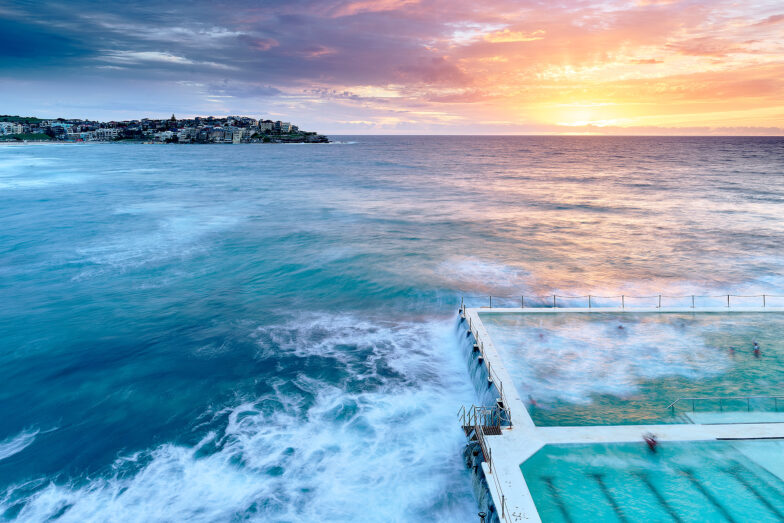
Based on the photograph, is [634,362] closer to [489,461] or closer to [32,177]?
[489,461]

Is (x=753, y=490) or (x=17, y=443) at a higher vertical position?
(x=753, y=490)

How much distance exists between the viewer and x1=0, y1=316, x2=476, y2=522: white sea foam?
38.0 feet

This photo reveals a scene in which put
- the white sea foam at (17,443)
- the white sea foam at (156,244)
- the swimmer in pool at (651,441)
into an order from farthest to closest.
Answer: the white sea foam at (156,244), the white sea foam at (17,443), the swimmer in pool at (651,441)

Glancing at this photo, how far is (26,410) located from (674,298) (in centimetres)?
3020

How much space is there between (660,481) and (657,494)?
1.54 ft

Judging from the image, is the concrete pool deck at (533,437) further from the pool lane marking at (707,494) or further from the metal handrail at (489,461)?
the pool lane marking at (707,494)

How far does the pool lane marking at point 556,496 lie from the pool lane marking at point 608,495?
3.29 feet

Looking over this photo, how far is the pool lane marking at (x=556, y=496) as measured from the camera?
9.25 m

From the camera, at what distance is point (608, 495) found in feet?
31.9

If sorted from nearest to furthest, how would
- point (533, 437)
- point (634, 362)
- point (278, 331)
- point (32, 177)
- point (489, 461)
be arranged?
point (489, 461) → point (533, 437) → point (634, 362) → point (278, 331) → point (32, 177)

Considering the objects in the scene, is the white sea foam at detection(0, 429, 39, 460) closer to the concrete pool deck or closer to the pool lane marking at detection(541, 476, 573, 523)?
the concrete pool deck

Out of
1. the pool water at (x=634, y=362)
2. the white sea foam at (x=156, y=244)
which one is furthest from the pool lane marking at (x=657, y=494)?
the white sea foam at (x=156, y=244)

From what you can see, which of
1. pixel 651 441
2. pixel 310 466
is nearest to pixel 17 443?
pixel 310 466

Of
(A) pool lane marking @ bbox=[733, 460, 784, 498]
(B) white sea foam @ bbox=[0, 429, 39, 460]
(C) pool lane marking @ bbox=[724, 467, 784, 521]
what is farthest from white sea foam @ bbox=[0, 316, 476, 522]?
(A) pool lane marking @ bbox=[733, 460, 784, 498]
